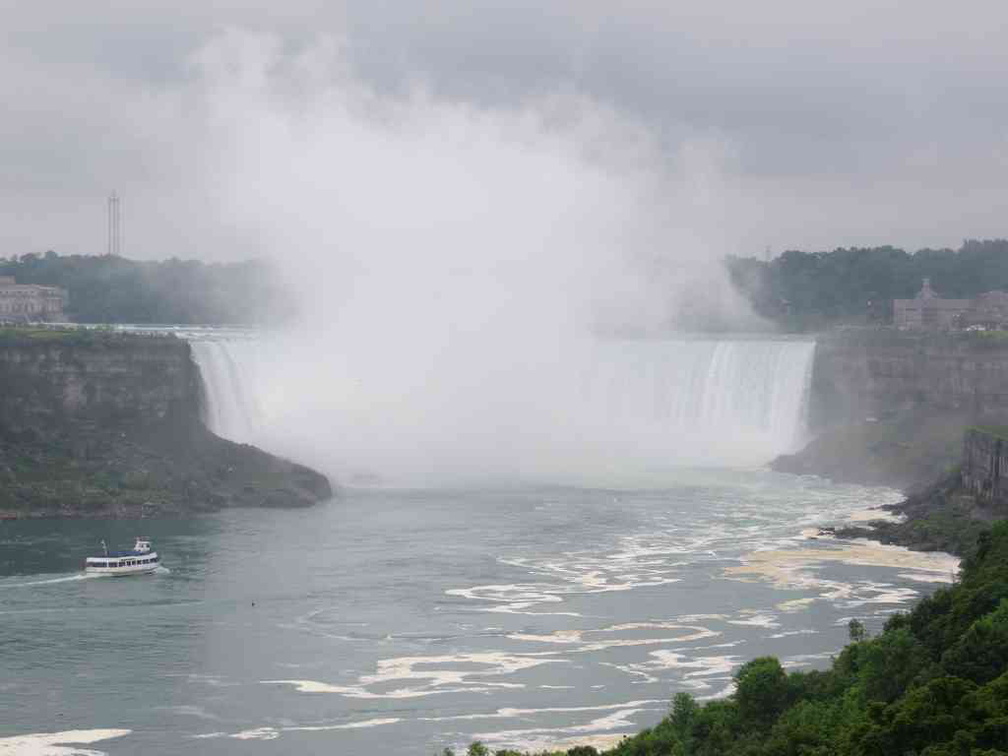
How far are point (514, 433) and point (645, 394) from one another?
6664mm

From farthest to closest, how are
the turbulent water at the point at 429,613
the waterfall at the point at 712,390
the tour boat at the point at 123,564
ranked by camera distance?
the waterfall at the point at 712,390
the tour boat at the point at 123,564
the turbulent water at the point at 429,613

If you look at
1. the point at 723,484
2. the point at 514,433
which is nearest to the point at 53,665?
the point at 723,484

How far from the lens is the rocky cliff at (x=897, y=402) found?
61.2 metres

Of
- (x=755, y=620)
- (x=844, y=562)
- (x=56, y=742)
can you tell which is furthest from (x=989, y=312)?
(x=56, y=742)

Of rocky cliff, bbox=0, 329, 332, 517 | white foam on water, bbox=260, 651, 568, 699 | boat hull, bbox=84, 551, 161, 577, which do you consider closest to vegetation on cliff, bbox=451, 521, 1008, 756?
white foam on water, bbox=260, 651, 568, 699

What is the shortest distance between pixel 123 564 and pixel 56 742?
14.0 metres

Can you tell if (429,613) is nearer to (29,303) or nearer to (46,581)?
(46,581)

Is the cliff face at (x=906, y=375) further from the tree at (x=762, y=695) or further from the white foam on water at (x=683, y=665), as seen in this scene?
the tree at (x=762, y=695)

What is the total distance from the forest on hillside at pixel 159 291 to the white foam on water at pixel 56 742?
66287mm

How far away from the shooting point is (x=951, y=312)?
3415 inches

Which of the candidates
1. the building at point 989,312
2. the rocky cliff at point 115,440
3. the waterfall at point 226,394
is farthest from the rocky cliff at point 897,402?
the waterfall at point 226,394

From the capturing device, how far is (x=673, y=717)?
25688 mm

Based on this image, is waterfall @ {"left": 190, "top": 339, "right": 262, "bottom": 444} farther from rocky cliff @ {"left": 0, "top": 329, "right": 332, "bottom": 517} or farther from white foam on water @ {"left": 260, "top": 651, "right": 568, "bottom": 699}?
white foam on water @ {"left": 260, "top": 651, "right": 568, "bottom": 699}

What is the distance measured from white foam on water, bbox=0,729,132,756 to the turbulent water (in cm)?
6
